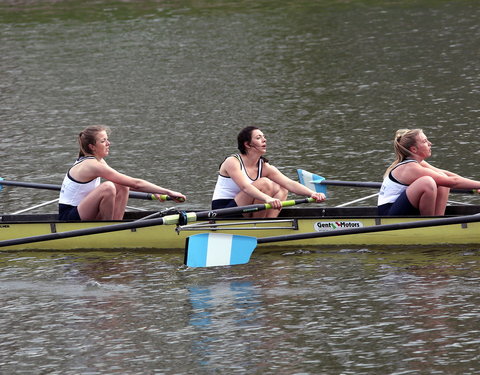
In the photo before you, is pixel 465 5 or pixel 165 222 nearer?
pixel 165 222

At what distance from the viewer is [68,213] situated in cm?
1326

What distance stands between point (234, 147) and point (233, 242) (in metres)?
7.43

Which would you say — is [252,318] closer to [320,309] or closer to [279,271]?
[320,309]

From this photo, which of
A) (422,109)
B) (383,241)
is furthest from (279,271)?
(422,109)

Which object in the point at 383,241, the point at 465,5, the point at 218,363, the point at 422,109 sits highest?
the point at 465,5

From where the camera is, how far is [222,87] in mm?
25281

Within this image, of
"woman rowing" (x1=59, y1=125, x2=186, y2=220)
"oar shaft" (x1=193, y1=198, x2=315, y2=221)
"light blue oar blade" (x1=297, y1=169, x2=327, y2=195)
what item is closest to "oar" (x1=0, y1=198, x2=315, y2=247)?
"oar shaft" (x1=193, y1=198, x2=315, y2=221)

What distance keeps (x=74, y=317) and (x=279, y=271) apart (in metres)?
2.49

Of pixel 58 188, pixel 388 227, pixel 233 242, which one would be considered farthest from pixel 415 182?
pixel 58 188

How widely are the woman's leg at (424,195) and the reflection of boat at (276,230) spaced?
21cm

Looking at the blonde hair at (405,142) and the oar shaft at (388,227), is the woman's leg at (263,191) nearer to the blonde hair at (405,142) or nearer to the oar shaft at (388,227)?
the oar shaft at (388,227)

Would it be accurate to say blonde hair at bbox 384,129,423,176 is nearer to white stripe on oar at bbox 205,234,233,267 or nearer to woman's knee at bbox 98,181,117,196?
white stripe on oar at bbox 205,234,233,267

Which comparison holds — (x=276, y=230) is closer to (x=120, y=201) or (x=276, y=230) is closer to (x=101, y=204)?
(x=120, y=201)

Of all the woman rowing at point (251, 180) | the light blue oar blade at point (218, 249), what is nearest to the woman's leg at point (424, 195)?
the woman rowing at point (251, 180)
